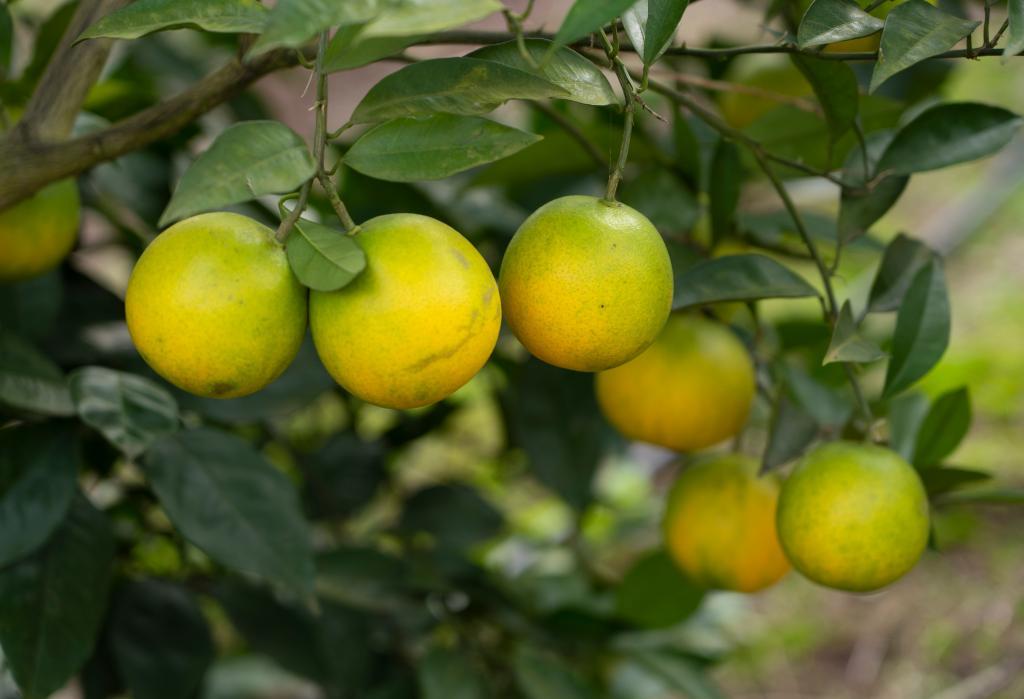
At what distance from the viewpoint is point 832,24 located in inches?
19.3

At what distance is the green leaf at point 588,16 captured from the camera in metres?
0.39

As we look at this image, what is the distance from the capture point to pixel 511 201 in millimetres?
1120

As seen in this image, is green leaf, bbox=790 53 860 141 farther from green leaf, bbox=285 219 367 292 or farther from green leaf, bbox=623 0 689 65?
green leaf, bbox=285 219 367 292

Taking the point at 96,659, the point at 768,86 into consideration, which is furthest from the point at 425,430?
the point at 768,86

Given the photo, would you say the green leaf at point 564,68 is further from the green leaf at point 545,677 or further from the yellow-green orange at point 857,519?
the green leaf at point 545,677

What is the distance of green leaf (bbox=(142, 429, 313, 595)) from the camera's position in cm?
67

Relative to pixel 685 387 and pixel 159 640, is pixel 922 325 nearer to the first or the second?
pixel 685 387

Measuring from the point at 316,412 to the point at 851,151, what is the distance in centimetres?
81

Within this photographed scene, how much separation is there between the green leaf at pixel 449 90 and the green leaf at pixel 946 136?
12.0 inches

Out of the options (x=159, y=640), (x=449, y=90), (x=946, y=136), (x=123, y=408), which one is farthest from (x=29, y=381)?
(x=946, y=136)

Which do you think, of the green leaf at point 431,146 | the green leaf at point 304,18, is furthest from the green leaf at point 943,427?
the green leaf at point 304,18

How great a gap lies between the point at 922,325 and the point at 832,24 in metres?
0.23

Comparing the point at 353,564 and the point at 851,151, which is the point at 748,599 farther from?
the point at 851,151

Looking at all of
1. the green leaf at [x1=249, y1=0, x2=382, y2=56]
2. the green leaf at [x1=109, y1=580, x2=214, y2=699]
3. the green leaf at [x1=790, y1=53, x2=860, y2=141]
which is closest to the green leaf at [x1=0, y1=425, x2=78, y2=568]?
the green leaf at [x1=109, y1=580, x2=214, y2=699]
